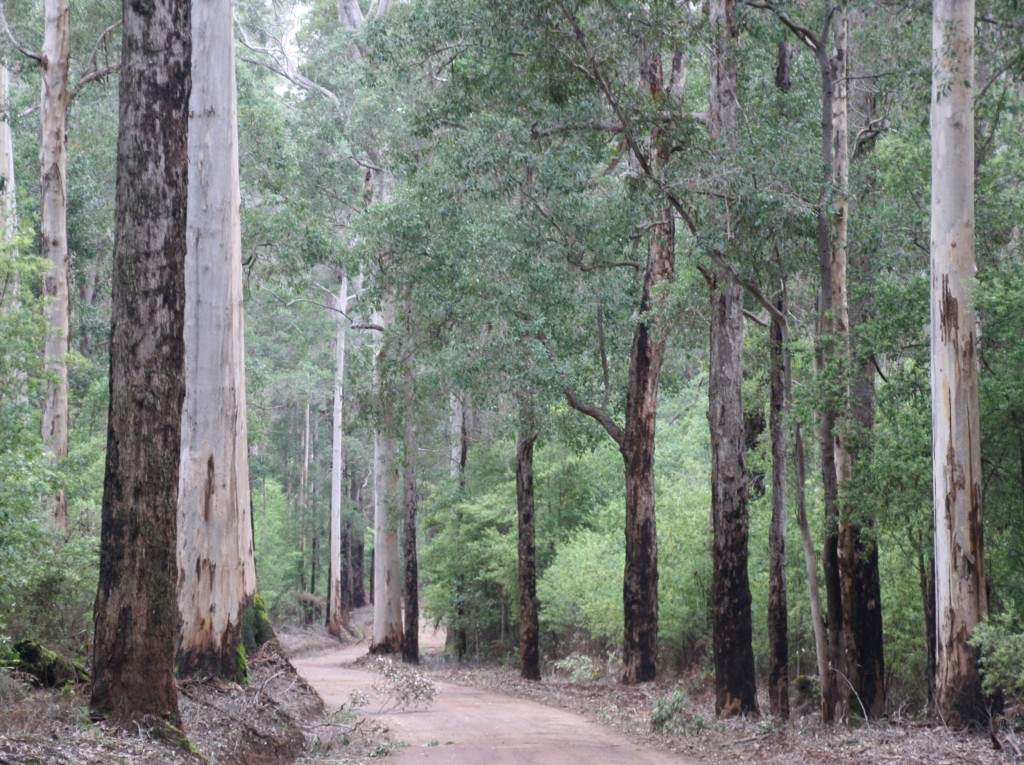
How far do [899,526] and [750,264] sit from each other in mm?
3607

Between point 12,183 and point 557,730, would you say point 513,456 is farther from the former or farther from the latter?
point 557,730

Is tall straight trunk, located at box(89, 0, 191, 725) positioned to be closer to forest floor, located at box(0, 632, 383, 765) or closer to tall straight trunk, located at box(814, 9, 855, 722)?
forest floor, located at box(0, 632, 383, 765)

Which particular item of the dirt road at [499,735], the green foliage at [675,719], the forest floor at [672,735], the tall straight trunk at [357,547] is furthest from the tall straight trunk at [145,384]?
the tall straight trunk at [357,547]

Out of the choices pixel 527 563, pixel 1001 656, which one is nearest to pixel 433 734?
pixel 1001 656

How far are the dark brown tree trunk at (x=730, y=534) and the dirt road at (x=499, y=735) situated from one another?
176 centimetres

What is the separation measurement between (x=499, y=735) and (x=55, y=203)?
12.2 m

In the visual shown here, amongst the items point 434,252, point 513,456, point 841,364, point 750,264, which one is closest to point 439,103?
point 434,252

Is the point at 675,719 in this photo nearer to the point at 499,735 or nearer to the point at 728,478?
the point at 499,735

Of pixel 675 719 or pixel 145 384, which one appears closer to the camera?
pixel 145 384

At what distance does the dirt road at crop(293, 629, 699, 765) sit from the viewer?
10844 millimetres

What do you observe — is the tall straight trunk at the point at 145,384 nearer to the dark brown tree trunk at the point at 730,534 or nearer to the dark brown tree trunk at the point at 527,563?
the dark brown tree trunk at the point at 730,534

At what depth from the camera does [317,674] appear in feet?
82.9

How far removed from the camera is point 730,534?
46.5 feet

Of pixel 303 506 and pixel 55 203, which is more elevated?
pixel 55 203
